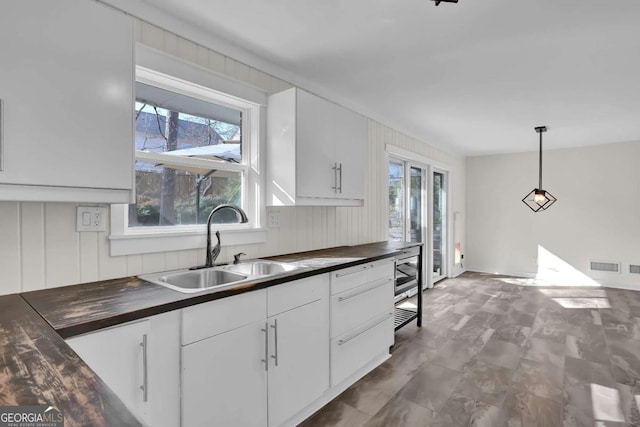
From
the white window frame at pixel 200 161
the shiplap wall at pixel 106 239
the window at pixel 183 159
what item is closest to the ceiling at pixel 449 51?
the shiplap wall at pixel 106 239

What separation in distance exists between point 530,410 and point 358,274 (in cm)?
141

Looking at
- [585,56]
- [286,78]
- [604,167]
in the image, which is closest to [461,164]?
[604,167]

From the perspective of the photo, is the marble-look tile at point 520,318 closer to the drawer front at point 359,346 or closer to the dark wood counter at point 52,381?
the drawer front at point 359,346

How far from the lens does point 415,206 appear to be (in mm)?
5355

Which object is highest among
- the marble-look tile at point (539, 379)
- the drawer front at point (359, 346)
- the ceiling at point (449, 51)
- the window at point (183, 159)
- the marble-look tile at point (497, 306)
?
the ceiling at point (449, 51)

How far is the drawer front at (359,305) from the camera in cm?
234

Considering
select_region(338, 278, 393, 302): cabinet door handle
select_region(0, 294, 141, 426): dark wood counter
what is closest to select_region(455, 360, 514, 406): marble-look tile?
select_region(338, 278, 393, 302): cabinet door handle

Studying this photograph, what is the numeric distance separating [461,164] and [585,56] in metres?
4.41

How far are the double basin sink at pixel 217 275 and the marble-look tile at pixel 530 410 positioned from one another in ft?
5.49

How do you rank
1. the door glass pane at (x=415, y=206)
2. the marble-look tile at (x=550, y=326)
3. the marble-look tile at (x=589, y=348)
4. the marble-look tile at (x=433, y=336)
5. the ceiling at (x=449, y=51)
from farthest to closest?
the door glass pane at (x=415, y=206) < the marble-look tile at (x=550, y=326) < the marble-look tile at (x=433, y=336) < the marble-look tile at (x=589, y=348) < the ceiling at (x=449, y=51)

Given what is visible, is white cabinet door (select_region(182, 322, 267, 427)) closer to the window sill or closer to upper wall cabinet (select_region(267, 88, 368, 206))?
the window sill

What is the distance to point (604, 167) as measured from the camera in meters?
5.66

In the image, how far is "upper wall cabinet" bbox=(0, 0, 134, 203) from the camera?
1238mm

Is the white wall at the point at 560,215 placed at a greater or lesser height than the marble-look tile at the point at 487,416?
greater
